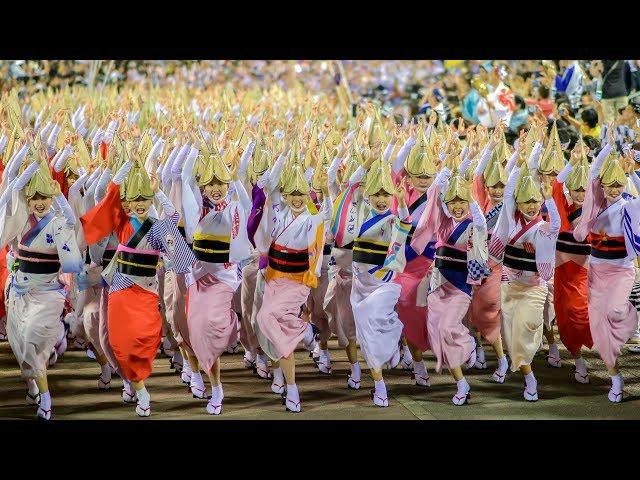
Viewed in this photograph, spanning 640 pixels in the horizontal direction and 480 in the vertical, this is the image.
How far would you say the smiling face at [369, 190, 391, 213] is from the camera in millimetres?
6484

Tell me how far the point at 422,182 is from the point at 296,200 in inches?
36.2

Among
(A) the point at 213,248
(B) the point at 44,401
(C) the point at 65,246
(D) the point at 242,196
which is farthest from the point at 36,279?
(D) the point at 242,196

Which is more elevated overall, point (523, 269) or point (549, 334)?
point (523, 269)

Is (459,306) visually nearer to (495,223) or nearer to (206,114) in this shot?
(495,223)

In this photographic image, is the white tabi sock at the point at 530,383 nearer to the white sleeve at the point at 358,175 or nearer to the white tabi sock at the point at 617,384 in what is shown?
the white tabi sock at the point at 617,384

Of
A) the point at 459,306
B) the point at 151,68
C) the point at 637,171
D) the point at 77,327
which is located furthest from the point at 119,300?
the point at 151,68

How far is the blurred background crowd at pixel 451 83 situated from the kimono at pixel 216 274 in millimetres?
2227

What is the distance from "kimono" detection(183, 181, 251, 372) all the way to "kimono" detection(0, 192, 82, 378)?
641 millimetres

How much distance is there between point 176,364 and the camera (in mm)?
7281

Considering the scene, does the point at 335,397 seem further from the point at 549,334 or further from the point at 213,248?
the point at 549,334

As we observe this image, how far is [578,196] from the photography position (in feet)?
23.0

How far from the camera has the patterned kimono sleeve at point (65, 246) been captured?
612cm

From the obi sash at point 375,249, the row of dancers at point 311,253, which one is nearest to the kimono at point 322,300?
the row of dancers at point 311,253

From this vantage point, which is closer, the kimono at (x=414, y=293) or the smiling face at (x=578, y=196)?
the kimono at (x=414, y=293)
